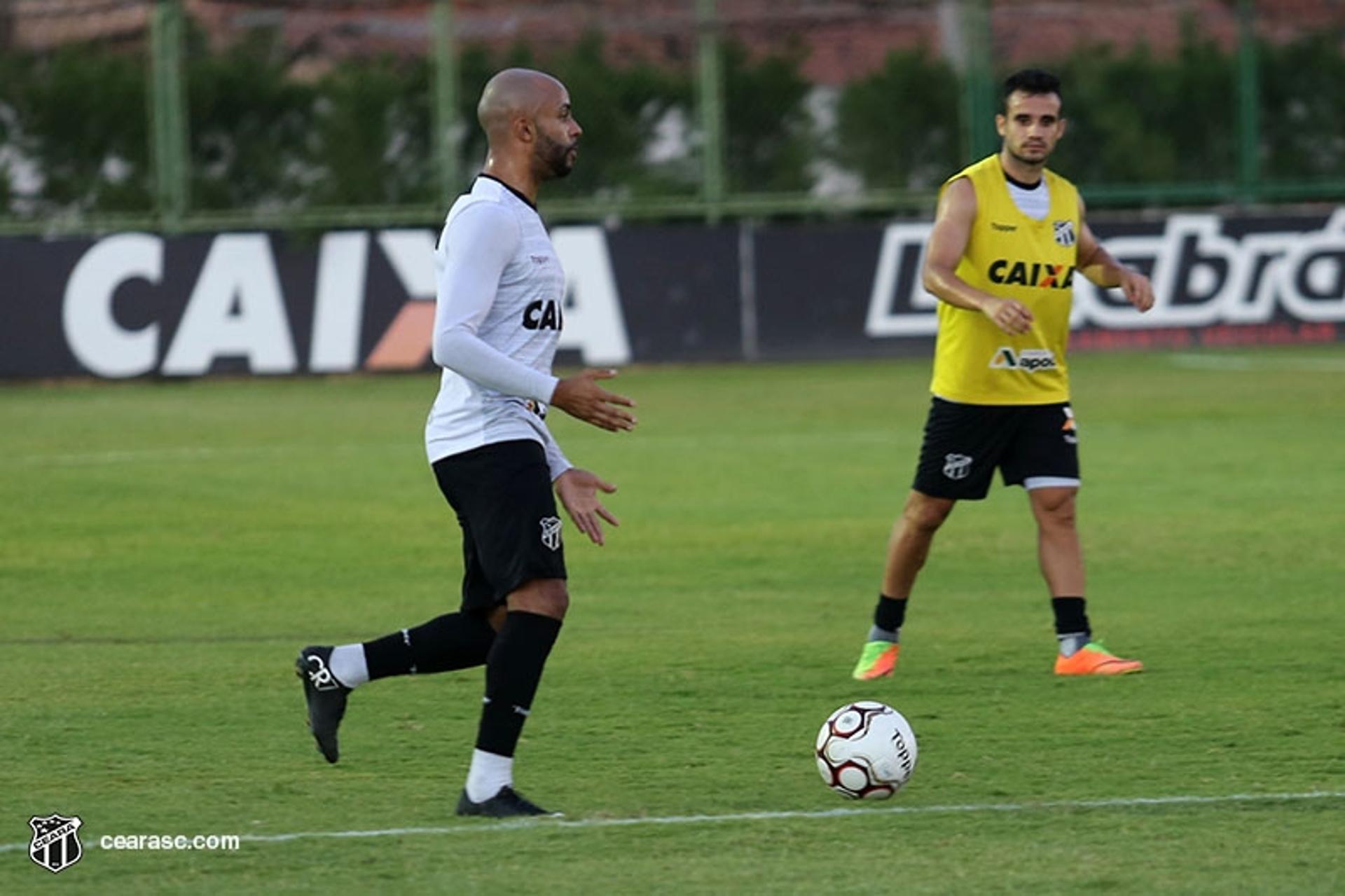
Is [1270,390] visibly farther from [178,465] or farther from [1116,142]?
[178,465]

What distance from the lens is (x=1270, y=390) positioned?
21406 mm

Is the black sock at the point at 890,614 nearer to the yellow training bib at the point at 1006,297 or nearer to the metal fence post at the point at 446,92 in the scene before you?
the yellow training bib at the point at 1006,297

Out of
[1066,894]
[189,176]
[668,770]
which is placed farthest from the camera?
[189,176]

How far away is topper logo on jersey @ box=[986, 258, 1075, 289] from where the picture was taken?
9.09 m

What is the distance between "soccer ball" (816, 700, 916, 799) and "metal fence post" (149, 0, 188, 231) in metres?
21.3

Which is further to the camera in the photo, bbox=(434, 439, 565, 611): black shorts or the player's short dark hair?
the player's short dark hair

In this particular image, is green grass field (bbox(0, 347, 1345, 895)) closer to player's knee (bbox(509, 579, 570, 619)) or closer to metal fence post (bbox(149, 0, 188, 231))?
player's knee (bbox(509, 579, 570, 619))

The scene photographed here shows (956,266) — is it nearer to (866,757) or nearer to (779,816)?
(866,757)

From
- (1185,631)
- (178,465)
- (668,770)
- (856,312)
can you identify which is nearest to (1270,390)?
(856,312)

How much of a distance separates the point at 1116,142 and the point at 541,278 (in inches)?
895

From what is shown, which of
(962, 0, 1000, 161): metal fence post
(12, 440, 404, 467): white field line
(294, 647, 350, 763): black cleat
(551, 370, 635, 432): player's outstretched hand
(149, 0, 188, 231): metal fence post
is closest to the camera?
(551, 370, 635, 432): player's outstretched hand

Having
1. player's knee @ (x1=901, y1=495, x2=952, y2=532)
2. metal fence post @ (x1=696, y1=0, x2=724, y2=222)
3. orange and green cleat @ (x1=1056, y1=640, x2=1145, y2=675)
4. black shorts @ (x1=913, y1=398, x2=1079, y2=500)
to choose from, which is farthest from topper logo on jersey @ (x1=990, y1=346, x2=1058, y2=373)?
metal fence post @ (x1=696, y1=0, x2=724, y2=222)

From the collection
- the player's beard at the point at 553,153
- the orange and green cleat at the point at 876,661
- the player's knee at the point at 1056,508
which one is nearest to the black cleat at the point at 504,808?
the player's beard at the point at 553,153

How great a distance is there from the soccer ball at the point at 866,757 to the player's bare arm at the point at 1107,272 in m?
2.81
